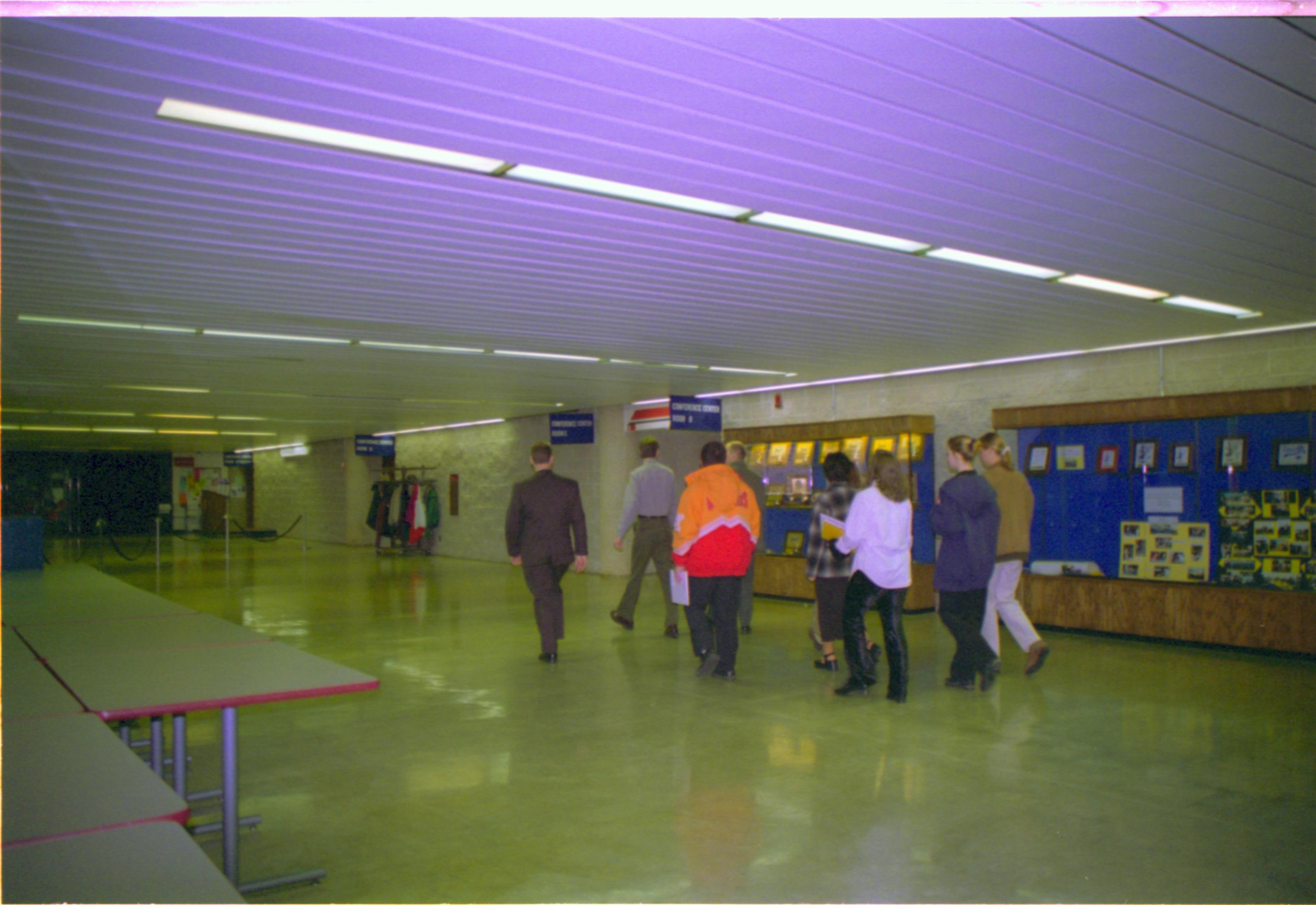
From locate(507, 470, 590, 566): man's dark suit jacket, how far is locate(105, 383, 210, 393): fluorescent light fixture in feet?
23.8

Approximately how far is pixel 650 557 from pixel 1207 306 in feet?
15.8

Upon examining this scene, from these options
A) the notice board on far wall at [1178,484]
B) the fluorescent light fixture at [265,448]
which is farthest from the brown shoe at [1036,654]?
the fluorescent light fixture at [265,448]

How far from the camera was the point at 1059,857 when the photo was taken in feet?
10.9

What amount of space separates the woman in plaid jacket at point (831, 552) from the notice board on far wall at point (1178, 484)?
346 cm

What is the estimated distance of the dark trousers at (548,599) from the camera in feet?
23.1

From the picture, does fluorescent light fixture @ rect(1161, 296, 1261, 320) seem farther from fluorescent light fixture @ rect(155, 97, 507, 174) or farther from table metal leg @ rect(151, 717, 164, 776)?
table metal leg @ rect(151, 717, 164, 776)

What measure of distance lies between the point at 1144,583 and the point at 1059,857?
5639 mm

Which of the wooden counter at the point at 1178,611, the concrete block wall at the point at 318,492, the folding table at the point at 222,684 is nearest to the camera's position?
the folding table at the point at 222,684

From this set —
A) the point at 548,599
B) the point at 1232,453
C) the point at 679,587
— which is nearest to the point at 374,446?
the point at 548,599

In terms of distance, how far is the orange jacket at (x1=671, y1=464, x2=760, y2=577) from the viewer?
6.25 metres

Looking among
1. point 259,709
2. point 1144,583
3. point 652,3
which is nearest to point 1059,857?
point 652,3

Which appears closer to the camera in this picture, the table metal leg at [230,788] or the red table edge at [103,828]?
the red table edge at [103,828]

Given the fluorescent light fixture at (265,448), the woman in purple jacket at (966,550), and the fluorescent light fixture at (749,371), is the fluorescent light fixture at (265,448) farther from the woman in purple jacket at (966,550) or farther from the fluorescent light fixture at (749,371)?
the woman in purple jacket at (966,550)

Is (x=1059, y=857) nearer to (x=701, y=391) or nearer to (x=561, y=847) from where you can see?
(x=561, y=847)
